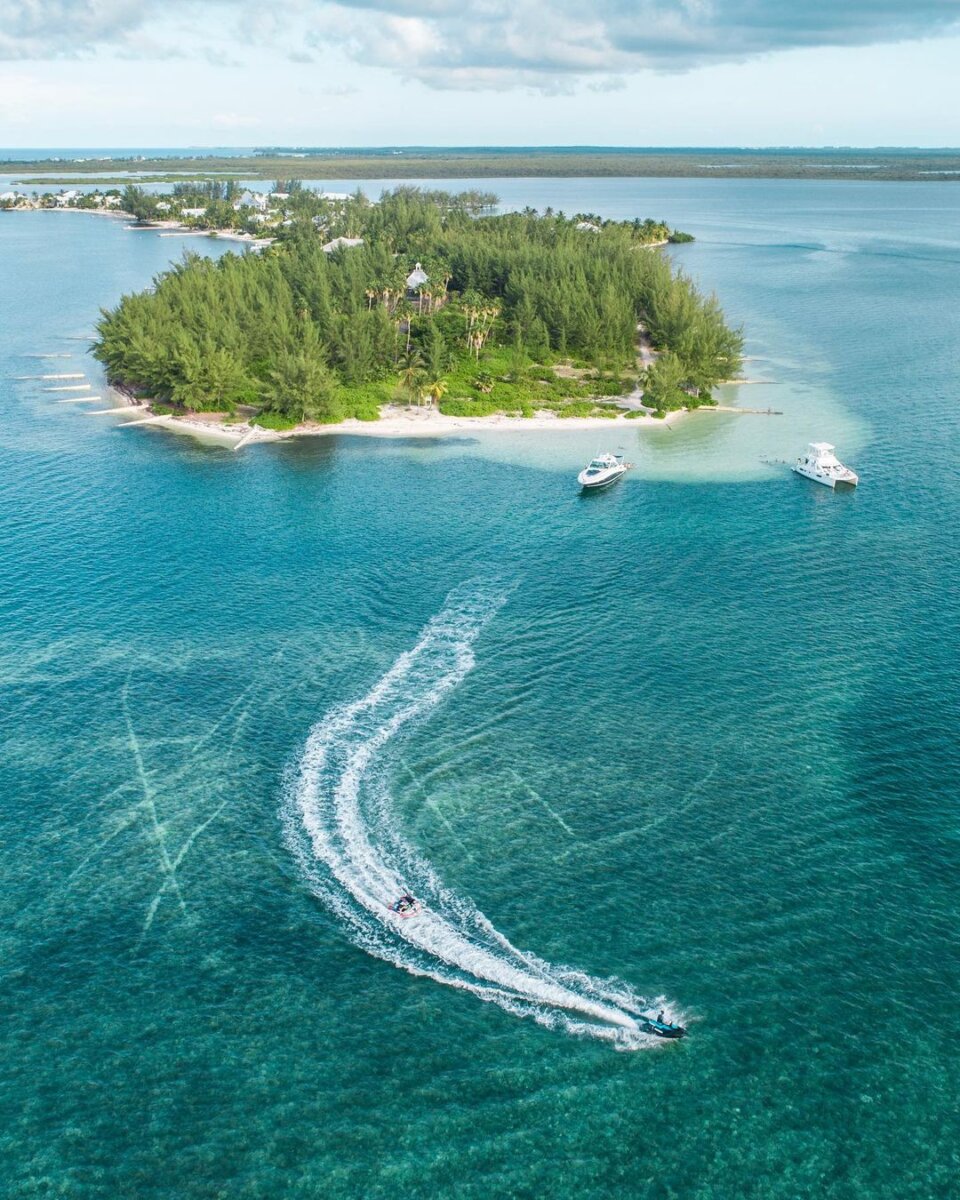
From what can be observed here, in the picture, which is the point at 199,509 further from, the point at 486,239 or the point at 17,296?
the point at 17,296

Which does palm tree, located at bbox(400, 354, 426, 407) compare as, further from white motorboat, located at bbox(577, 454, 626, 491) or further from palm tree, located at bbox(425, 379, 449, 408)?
white motorboat, located at bbox(577, 454, 626, 491)

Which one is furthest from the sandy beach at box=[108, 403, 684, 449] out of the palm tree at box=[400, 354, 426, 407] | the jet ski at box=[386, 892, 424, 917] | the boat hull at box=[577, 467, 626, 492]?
the jet ski at box=[386, 892, 424, 917]

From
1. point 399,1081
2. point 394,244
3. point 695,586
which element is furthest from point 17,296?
point 399,1081

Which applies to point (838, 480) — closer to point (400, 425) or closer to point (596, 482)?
point (596, 482)

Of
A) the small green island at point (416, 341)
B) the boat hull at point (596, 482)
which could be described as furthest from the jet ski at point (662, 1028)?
the small green island at point (416, 341)

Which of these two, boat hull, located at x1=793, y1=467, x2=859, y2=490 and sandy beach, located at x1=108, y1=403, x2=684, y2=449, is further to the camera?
sandy beach, located at x1=108, y1=403, x2=684, y2=449

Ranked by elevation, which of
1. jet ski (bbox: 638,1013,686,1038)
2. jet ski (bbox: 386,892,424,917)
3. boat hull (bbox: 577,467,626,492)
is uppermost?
boat hull (bbox: 577,467,626,492)
